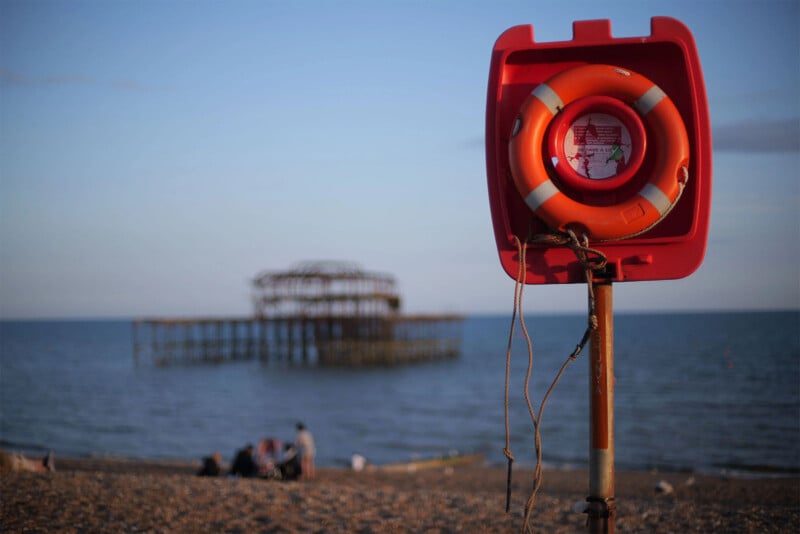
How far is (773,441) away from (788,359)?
27.9 meters

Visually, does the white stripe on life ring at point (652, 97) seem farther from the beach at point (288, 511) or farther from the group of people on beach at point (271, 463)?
the group of people on beach at point (271, 463)

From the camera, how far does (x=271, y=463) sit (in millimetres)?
10906

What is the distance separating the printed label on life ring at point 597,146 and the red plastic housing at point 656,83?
0.62ft

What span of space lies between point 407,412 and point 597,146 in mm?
25596

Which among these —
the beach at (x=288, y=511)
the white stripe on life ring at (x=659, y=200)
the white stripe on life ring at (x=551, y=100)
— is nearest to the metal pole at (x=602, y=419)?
the white stripe on life ring at (x=659, y=200)

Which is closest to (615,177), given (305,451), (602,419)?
(602,419)

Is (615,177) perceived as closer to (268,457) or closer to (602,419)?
(602,419)

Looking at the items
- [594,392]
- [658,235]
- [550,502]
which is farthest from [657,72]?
[550,502]

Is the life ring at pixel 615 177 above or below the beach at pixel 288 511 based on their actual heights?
above

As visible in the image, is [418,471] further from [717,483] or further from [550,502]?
[550,502]

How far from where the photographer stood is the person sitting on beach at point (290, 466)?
10.9 m

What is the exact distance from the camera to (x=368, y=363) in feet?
141

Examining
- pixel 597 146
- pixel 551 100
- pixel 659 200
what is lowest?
pixel 659 200

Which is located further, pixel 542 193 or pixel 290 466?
pixel 290 466
